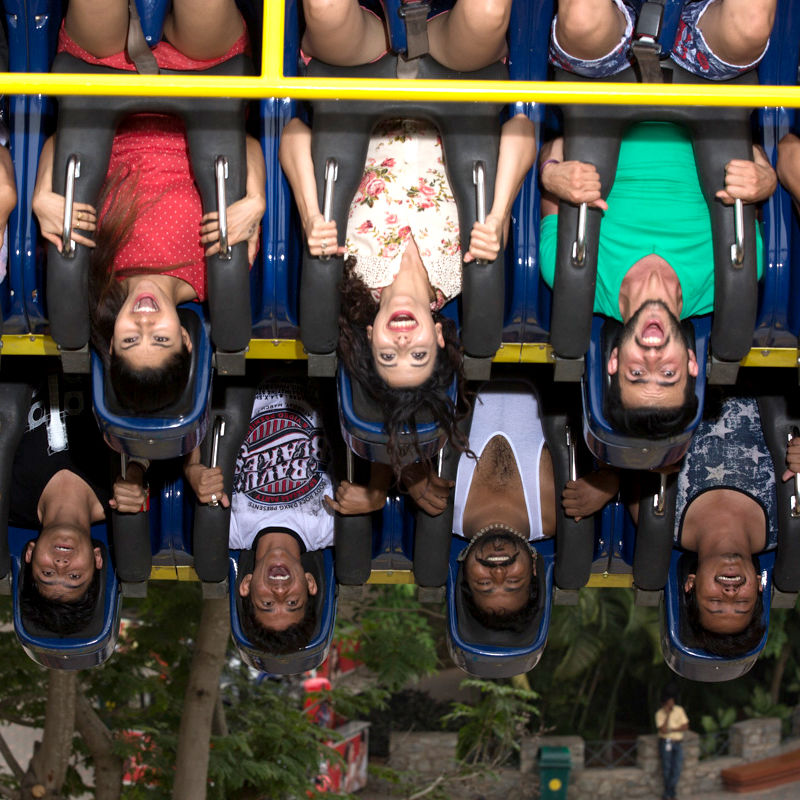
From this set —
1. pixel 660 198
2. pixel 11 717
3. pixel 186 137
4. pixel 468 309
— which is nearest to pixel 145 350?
pixel 186 137

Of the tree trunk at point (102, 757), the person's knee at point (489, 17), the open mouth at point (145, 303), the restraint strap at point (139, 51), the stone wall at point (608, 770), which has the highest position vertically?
the person's knee at point (489, 17)

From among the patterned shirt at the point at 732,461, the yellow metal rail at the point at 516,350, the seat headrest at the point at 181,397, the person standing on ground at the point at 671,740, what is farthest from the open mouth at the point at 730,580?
the person standing on ground at the point at 671,740

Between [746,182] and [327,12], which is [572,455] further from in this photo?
[327,12]

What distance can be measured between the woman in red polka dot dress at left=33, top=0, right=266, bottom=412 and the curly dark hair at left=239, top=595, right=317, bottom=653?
3.06 ft

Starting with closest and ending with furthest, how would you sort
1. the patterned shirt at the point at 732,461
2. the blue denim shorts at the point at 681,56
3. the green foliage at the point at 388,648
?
the blue denim shorts at the point at 681,56, the patterned shirt at the point at 732,461, the green foliage at the point at 388,648

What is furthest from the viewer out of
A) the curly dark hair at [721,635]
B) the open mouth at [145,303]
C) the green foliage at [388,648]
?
the green foliage at [388,648]

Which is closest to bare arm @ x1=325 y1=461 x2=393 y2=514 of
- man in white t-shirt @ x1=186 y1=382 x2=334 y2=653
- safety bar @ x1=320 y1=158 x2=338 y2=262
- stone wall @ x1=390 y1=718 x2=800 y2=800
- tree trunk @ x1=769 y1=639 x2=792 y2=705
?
man in white t-shirt @ x1=186 y1=382 x2=334 y2=653

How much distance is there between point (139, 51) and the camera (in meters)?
3.41

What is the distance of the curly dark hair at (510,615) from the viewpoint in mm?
3938

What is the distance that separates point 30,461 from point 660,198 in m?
2.08

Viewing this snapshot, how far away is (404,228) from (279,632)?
52.2 inches

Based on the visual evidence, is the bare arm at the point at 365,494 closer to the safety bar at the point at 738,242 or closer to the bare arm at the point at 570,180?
the bare arm at the point at 570,180

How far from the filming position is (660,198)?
345cm

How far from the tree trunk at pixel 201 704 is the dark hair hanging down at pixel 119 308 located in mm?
3706
